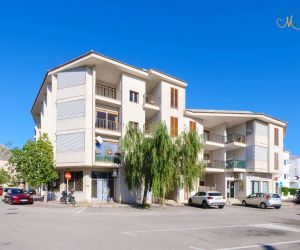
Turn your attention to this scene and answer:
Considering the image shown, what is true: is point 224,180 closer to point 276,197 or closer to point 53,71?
point 276,197

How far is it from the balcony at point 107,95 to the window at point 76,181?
6.92 meters

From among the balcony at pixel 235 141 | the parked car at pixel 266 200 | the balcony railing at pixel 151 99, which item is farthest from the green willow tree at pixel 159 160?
the balcony at pixel 235 141

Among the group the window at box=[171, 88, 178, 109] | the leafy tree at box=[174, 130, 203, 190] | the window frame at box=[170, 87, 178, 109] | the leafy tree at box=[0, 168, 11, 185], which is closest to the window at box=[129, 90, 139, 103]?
the window frame at box=[170, 87, 178, 109]

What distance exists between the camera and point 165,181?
29.8 m

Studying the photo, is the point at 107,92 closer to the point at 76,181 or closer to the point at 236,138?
the point at 76,181

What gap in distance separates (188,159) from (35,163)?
13.5 m

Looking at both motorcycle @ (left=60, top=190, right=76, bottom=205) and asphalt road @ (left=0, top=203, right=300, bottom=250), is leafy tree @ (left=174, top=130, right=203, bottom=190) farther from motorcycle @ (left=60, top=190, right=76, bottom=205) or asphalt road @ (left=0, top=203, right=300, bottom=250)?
asphalt road @ (left=0, top=203, right=300, bottom=250)

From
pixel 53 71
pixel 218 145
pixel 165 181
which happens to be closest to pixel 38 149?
pixel 53 71

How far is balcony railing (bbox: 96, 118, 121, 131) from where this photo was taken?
109 ft

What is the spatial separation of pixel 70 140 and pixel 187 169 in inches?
425

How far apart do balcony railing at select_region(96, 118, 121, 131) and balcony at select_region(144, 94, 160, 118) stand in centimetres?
358

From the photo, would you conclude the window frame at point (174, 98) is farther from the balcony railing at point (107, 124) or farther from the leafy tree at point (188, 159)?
the balcony railing at point (107, 124)

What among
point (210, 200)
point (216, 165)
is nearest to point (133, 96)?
point (210, 200)

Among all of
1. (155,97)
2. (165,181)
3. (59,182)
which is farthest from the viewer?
(155,97)
